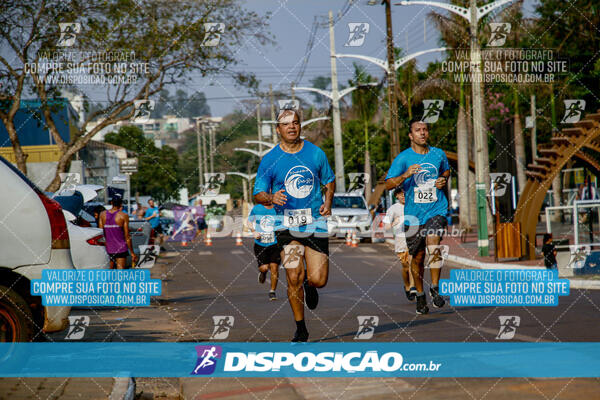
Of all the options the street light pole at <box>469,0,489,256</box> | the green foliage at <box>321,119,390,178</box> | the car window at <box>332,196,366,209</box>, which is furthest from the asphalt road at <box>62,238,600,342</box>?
the green foliage at <box>321,119,390,178</box>

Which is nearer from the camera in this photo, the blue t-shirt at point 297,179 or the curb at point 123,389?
the curb at point 123,389

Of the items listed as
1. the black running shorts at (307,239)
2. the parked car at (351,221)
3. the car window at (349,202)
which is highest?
the black running shorts at (307,239)

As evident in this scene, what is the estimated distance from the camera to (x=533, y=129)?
1983 inches

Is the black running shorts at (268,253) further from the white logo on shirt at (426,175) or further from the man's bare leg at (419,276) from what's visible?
the white logo on shirt at (426,175)

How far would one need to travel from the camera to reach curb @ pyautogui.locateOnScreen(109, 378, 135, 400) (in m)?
6.31

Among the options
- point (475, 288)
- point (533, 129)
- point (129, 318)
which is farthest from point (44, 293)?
point (533, 129)

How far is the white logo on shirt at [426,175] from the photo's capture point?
10.1 meters

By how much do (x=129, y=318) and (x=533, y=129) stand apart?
4078 cm

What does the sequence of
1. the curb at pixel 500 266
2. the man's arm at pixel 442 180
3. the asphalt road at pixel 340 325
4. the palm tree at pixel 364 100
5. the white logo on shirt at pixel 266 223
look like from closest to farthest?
the asphalt road at pixel 340 325
the man's arm at pixel 442 180
the white logo on shirt at pixel 266 223
the curb at pixel 500 266
the palm tree at pixel 364 100

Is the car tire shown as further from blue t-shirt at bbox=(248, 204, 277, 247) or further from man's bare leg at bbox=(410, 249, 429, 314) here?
blue t-shirt at bbox=(248, 204, 277, 247)

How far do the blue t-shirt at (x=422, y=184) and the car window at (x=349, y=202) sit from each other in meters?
24.2

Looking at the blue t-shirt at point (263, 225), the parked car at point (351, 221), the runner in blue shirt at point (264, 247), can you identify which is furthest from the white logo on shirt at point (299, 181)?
the parked car at point (351, 221)

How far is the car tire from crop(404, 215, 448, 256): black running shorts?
15.6ft

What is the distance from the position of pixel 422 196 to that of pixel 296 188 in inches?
100.0
